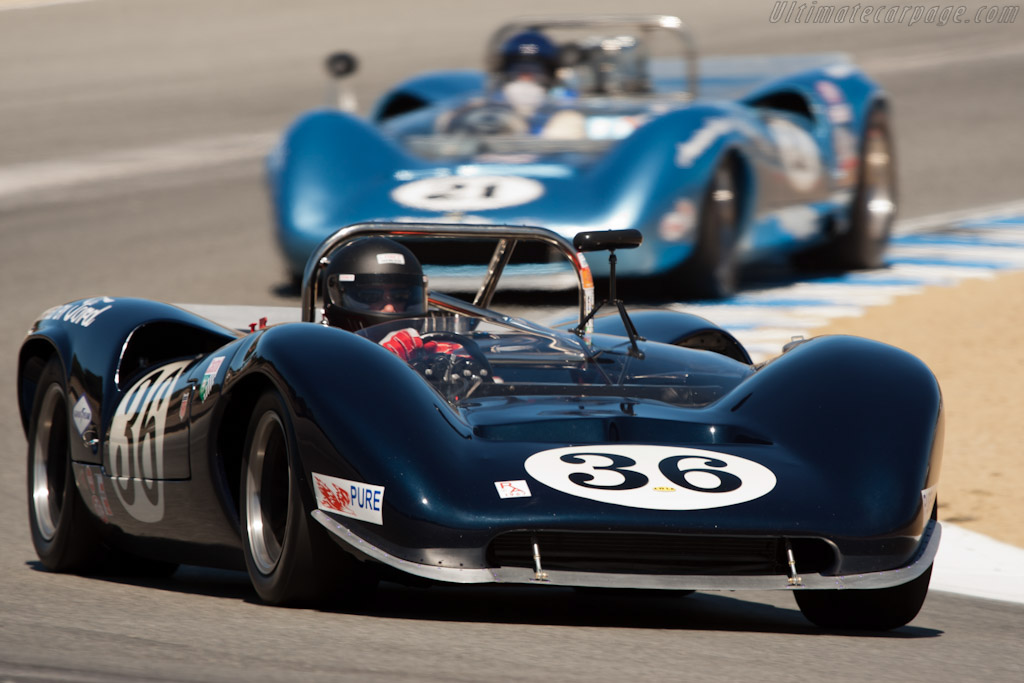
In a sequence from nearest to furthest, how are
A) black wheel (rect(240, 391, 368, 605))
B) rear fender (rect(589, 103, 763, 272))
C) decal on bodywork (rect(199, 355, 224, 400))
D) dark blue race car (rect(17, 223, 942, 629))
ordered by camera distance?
1. dark blue race car (rect(17, 223, 942, 629))
2. black wheel (rect(240, 391, 368, 605))
3. decal on bodywork (rect(199, 355, 224, 400))
4. rear fender (rect(589, 103, 763, 272))

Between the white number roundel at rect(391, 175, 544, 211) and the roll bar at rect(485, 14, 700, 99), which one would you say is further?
the roll bar at rect(485, 14, 700, 99)

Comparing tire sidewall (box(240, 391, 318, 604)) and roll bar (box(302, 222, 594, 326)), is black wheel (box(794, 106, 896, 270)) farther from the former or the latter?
tire sidewall (box(240, 391, 318, 604))

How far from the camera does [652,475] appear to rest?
4.07 metres

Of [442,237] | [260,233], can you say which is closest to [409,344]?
[442,237]

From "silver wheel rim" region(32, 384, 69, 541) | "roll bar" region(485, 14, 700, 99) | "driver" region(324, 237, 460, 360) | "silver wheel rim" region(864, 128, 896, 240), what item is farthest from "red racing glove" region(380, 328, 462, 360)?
"silver wheel rim" region(864, 128, 896, 240)

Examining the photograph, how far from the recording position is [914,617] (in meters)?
4.38

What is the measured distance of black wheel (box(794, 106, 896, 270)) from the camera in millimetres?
11461

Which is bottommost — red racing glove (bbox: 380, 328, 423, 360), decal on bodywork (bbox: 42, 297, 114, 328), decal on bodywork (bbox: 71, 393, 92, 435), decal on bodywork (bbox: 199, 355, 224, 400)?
decal on bodywork (bbox: 71, 393, 92, 435)

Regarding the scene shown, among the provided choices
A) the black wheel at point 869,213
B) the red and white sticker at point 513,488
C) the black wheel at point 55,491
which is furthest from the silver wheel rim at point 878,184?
the red and white sticker at point 513,488

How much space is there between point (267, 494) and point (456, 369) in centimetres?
75

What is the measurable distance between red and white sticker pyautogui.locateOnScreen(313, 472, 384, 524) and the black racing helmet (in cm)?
130

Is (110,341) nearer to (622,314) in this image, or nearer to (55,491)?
Result: (55,491)

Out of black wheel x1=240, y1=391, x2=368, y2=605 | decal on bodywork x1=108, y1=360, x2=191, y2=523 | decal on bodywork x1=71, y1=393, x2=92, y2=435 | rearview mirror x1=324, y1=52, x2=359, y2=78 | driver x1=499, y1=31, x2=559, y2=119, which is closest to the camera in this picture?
black wheel x1=240, y1=391, x2=368, y2=605

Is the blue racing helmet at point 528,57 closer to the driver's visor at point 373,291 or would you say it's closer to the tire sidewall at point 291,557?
the driver's visor at point 373,291
